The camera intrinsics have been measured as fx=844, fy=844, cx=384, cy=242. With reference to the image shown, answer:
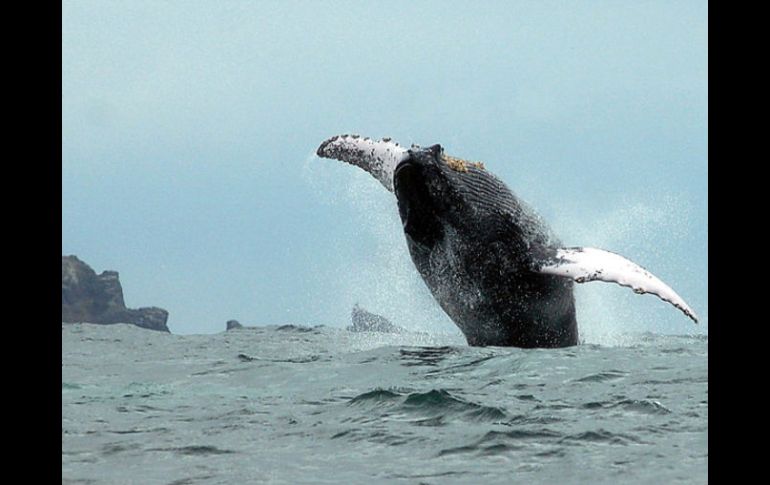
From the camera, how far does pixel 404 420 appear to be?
678 centimetres

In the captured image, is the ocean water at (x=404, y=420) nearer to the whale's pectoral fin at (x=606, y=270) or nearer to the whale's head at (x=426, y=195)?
the whale's pectoral fin at (x=606, y=270)

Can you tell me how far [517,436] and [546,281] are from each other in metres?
4.97

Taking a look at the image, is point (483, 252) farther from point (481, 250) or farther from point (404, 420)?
point (404, 420)

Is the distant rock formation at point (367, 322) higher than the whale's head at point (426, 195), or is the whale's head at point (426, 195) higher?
the whale's head at point (426, 195)

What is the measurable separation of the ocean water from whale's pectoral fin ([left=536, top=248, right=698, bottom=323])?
86 centimetres

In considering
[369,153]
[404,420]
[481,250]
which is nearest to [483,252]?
[481,250]

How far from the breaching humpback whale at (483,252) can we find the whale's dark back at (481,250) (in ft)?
0.04

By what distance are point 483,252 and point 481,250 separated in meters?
0.04

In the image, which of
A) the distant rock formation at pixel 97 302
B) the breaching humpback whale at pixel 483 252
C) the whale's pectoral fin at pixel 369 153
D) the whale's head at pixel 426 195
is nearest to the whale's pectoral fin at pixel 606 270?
the breaching humpback whale at pixel 483 252

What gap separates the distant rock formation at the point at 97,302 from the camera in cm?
11975

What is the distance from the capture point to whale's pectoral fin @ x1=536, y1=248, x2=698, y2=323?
9484mm
